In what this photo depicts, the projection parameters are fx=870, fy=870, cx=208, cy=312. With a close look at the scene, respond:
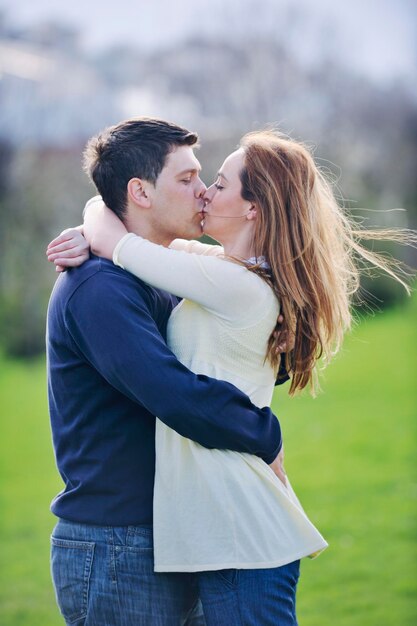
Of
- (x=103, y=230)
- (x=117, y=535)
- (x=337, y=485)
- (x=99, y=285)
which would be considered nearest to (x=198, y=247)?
(x=103, y=230)

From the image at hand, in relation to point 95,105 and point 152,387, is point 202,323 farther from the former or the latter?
point 95,105

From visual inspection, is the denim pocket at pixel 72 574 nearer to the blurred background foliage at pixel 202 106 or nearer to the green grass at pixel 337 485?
the green grass at pixel 337 485

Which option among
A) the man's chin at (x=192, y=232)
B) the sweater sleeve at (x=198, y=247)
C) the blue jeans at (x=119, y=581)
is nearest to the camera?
the blue jeans at (x=119, y=581)

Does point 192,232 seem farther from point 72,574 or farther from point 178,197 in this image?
point 72,574

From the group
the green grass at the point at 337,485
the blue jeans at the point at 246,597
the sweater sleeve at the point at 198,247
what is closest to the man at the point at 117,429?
the blue jeans at the point at 246,597

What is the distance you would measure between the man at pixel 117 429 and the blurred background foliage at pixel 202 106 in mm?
12911

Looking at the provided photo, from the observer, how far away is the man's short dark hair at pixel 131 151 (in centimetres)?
262

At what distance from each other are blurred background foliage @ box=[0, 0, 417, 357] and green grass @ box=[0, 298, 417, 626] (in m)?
2.97

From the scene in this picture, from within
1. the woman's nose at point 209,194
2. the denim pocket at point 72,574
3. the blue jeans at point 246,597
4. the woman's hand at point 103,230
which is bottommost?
the denim pocket at point 72,574

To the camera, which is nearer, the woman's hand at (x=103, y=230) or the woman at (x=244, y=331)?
the woman at (x=244, y=331)

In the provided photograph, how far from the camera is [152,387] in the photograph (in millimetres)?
2254

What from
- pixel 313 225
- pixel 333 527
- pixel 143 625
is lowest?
pixel 333 527

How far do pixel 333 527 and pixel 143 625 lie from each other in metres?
5.42

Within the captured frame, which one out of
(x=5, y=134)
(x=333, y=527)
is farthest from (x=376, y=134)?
(x=333, y=527)
